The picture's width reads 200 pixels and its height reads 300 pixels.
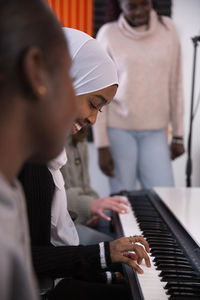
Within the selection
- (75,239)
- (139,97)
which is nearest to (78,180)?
(139,97)

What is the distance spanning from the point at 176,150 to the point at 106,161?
507 millimetres

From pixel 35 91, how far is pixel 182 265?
815 mm

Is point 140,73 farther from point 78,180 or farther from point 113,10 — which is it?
point 78,180

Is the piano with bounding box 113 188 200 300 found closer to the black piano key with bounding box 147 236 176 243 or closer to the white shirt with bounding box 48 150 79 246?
the black piano key with bounding box 147 236 176 243

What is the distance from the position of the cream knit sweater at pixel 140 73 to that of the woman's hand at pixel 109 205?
27.2 inches

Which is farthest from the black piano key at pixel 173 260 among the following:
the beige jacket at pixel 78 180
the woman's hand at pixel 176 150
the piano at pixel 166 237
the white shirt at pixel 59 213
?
the woman's hand at pixel 176 150

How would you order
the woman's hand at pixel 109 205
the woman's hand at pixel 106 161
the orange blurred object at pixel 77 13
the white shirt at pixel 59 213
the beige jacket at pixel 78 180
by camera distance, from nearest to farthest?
the white shirt at pixel 59 213 → the woman's hand at pixel 109 205 → the beige jacket at pixel 78 180 → the woman's hand at pixel 106 161 → the orange blurred object at pixel 77 13

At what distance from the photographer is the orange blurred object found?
3.90 m

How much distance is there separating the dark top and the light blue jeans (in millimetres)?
1386

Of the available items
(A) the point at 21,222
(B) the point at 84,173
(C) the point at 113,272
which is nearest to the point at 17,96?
(A) the point at 21,222

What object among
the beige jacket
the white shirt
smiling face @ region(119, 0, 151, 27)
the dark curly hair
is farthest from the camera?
the dark curly hair

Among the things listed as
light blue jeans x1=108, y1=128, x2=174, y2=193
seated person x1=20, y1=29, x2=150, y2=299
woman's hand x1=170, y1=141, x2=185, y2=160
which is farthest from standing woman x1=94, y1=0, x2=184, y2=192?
seated person x1=20, y1=29, x2=150, y2=299

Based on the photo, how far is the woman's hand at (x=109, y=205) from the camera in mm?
1844

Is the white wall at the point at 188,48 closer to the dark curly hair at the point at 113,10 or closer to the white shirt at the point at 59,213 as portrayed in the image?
the dark curly hair at the point at 113,10
